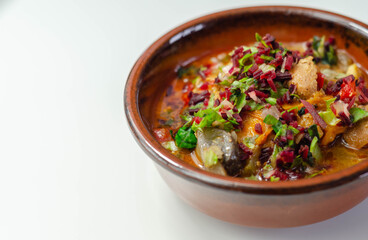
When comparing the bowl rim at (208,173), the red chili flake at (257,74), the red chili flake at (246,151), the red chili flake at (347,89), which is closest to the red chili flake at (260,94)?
the red chili flake at (257,74)

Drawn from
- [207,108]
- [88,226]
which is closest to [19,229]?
[88,226]

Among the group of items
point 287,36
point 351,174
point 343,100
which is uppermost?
point 287,36

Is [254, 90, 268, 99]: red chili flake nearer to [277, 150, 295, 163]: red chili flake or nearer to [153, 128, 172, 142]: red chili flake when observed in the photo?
[277, 150, 295, 163]: red chili flake

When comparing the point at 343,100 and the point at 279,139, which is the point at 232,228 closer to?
the point at 279,139

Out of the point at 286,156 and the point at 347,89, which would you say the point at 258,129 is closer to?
the point at 286,156

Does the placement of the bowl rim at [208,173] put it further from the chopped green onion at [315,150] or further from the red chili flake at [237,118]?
the red chili flake at [237,118]

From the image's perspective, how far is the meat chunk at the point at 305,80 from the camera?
3914 millimetres

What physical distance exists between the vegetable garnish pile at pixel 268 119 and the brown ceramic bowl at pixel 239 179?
259mm

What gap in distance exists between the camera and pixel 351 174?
318 cm

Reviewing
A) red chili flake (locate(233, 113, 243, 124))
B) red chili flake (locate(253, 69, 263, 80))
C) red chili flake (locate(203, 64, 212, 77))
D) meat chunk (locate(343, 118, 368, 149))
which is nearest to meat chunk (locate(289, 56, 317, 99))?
red chili flake (locate(253, 69, 263, 80))

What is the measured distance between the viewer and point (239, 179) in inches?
126

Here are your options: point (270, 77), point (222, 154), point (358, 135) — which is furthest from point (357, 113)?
point (222, 154)

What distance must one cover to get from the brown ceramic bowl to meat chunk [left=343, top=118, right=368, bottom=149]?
41cm

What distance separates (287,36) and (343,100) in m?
1.54
